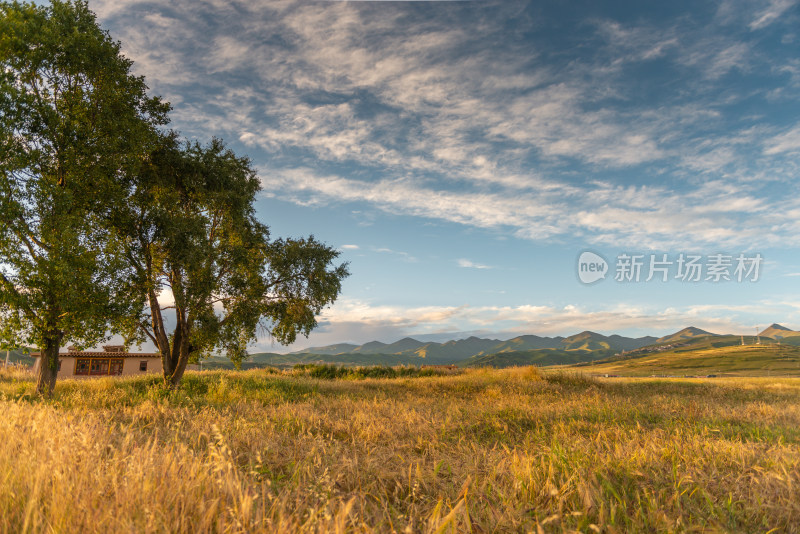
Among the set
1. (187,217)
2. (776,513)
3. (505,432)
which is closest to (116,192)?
(187,217)

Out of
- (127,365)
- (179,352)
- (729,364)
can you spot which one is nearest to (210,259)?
(179,352)

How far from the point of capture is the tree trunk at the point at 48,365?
15.4 metres

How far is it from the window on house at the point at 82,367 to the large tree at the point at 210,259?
40001 millimetres

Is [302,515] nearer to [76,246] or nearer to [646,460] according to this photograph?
[646,460]

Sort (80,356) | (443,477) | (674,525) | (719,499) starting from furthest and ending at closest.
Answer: (80,356), (443,477), (719,499), (674,525)

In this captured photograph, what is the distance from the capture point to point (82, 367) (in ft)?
163

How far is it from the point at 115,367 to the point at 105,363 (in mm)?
1259

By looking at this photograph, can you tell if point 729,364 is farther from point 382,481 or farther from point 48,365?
point 48,365

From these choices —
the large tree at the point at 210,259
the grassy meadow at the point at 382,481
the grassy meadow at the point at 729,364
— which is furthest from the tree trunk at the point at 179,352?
the grassy meadow at the point at 729,364

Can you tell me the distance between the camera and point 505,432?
26.9ft

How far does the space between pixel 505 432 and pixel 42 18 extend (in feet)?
75.2

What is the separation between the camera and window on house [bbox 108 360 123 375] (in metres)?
51.6

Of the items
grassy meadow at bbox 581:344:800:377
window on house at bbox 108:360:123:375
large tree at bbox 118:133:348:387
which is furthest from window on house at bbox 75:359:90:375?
grassy meadow at bbox 581:344:800:377

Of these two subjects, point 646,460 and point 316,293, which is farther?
point 316,293
